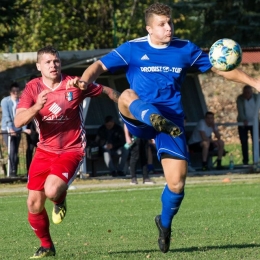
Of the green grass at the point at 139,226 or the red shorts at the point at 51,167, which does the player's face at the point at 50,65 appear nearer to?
the red shorts at the point at 51,167

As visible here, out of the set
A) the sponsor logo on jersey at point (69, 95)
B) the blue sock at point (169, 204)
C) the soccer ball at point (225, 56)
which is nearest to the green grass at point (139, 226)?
the blue sock at point (169, 204)

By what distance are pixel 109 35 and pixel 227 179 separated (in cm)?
2178

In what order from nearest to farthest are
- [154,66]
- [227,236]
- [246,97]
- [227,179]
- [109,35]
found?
1. [154,66]
2. [227,236]
3. [227,179]
4. [246,97]
5. [109,35]

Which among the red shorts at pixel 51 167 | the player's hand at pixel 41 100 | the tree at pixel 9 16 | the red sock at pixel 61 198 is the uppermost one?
the tree at pixel 9 16

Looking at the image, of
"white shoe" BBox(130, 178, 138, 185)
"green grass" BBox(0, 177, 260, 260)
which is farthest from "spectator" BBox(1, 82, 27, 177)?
"white shoe" BBox(130, 178, 138, 185)

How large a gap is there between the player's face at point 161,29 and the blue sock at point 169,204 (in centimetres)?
155

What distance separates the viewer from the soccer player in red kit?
9625mm

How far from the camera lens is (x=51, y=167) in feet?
31.8

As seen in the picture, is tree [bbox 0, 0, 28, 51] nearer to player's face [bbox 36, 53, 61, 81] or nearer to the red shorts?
player's face [bbox 36, 53, 61, 81]

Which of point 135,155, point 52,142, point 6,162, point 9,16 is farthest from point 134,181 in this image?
point 52,142

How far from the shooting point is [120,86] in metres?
24.0

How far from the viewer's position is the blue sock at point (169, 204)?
953 cm

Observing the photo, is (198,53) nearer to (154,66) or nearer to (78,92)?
(154,66)

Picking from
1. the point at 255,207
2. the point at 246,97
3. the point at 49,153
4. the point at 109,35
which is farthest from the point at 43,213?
the point at 109,35
